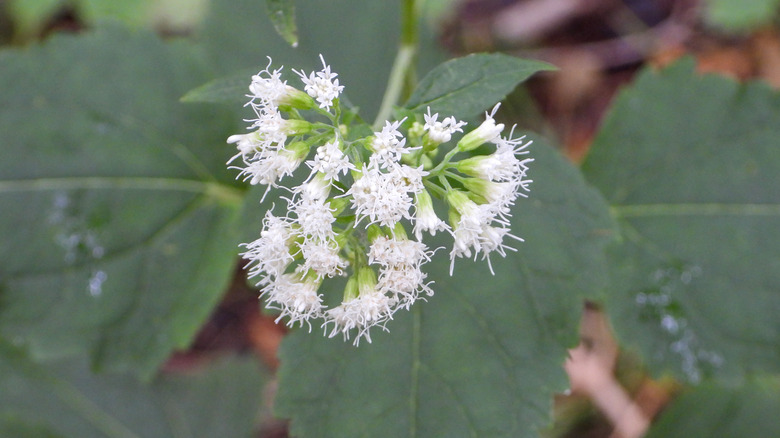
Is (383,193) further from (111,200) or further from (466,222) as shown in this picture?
(111,200)

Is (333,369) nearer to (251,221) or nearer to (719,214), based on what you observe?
(251,221)

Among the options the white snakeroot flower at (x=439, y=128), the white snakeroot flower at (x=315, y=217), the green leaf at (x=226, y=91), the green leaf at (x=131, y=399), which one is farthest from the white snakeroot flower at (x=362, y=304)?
the green leaf at (x=131, y=399)

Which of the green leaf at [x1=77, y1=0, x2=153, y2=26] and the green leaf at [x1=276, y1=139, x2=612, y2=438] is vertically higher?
the green leaf at [x1=77, y1=0, x2=153, y2=26]

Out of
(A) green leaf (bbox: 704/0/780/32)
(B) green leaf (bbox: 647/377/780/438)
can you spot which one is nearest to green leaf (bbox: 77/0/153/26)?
(A) green leaf (bbox: 704/0/780/32)

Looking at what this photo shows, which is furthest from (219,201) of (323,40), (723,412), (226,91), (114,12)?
(723,412)

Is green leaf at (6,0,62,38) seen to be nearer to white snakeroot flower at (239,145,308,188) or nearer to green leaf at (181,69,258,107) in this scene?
green leaf at (181,69,258,107)

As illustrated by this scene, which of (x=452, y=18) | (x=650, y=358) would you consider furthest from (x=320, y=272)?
(x=452, y=18)
